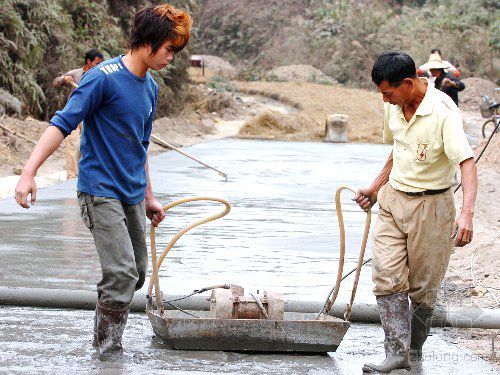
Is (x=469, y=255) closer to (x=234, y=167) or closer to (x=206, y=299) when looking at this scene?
(x=206, y=299)

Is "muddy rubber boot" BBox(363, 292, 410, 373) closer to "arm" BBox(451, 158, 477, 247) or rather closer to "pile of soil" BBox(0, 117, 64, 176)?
"arm" BBox(451, 158, 477, 247)

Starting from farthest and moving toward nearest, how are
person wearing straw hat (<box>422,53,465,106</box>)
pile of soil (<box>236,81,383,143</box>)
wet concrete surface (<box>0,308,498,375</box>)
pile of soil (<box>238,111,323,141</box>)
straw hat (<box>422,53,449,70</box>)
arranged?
pile of soil (<box>236,81,383,143</box>) < pile of soil (<box>238,111,323,141</box>) < straw hat (<box>422,53,449,70</box>) < person wearing straw hat (<box>422,53,465,106</box>) < wet concrete surface (<box>0,308,498,375</box>)

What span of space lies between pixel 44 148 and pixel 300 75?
50.5 metres

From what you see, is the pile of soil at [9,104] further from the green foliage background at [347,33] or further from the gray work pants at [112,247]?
the green foliage background at [347,33]

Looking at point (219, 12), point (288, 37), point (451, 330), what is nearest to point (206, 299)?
point (451, 330)

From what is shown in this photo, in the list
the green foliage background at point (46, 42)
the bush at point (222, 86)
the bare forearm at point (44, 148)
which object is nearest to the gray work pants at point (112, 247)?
the bare forearm at point (44, 148)

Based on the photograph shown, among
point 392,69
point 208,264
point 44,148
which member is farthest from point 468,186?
point 208,264

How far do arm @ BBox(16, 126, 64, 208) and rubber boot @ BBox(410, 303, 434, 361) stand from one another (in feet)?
6.75

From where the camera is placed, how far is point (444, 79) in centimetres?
1412

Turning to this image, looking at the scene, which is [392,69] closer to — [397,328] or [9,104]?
[397,328]

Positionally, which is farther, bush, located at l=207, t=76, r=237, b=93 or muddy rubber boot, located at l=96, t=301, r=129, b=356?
bush, located at l=207, t=76, r=237, b=93

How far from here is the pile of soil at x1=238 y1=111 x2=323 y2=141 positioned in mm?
29578

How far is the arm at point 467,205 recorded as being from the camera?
17.2 feet

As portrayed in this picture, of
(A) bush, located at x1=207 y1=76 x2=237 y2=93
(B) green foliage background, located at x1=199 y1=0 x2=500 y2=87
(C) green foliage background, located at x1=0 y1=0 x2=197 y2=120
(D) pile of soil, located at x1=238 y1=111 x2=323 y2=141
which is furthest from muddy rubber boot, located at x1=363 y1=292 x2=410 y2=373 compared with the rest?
(B) green foliage background, located at x1=199 y1=0 x2=500 y2=87
